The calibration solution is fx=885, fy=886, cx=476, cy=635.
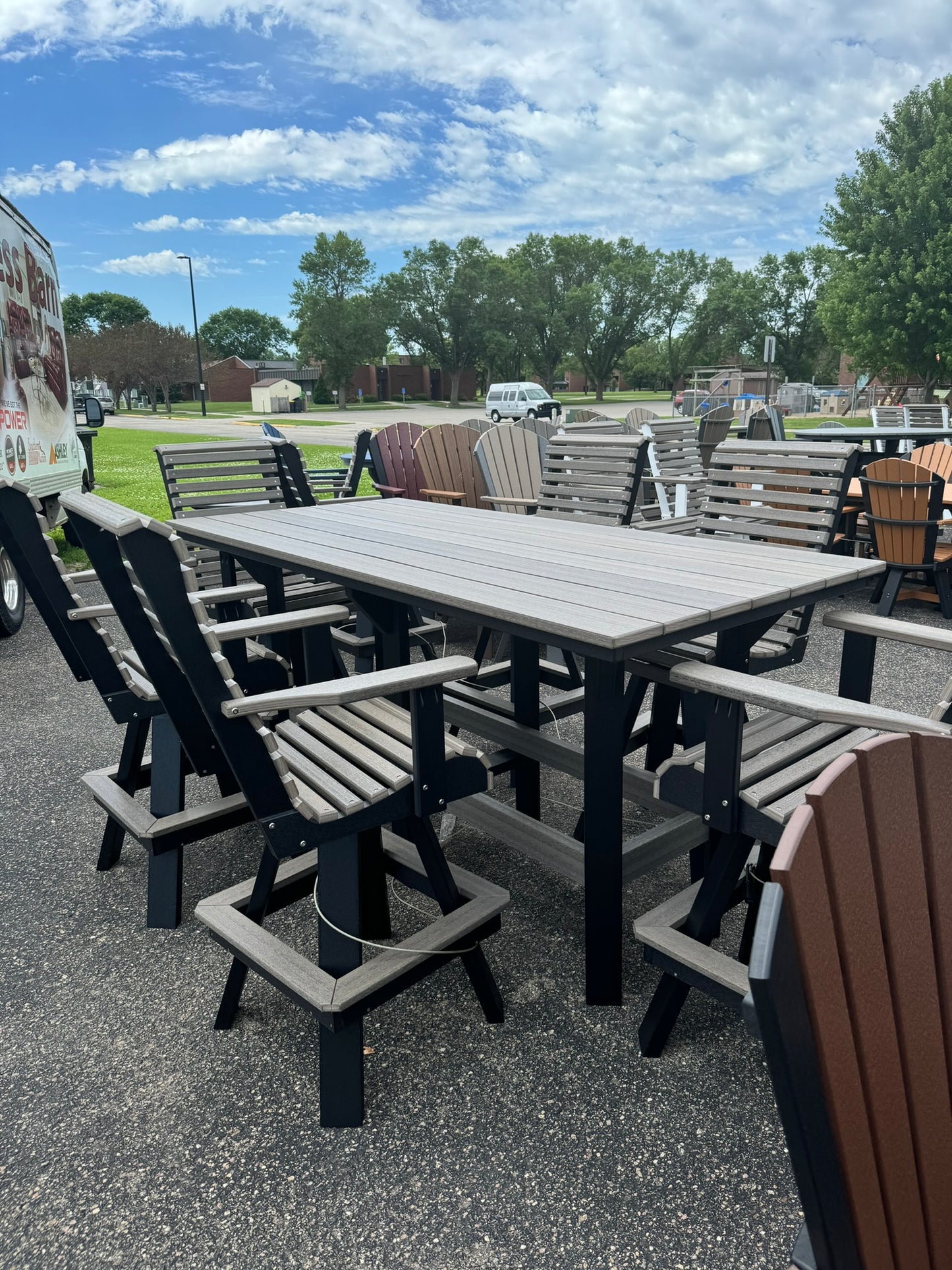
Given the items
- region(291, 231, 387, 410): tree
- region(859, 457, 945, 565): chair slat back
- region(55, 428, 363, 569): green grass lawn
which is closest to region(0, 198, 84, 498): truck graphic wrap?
region(55, 428, 363, 569): green grass lawn

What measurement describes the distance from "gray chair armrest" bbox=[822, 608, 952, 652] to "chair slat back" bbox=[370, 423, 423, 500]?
504 centimetres

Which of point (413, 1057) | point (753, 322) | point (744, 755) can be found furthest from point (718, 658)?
point (753, 322)

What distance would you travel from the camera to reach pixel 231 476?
206 inches

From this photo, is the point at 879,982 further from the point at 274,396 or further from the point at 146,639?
the point at 274,396

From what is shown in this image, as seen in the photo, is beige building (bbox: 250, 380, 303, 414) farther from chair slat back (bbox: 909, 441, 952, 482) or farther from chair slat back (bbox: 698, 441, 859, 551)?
chair slat back (bbox: 698, 441, 859, 551)

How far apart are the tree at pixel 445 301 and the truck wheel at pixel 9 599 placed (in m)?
57.1

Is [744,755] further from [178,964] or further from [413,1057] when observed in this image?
[178,964]

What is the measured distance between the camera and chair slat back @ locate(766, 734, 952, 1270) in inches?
29.0

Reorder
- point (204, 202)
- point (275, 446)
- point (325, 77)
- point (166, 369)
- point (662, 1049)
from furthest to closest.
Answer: point (204, 202) < point (166, 369) < point (325, 77) < point (275, 446) < point (662, 1049)

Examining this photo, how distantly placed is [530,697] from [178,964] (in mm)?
1513

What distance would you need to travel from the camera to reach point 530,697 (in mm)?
3365

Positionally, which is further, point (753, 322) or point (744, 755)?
point (753, 322)

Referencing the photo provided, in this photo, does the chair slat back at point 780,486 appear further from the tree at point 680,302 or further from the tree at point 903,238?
the tree at point 680,302

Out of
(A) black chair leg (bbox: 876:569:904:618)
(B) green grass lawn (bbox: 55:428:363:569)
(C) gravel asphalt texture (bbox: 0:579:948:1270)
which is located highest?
(B) green grass lawn (bbox: 55:428:363:569)
